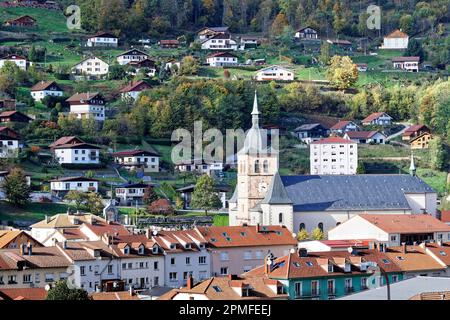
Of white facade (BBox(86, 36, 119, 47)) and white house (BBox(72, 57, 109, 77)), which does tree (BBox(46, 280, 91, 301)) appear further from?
white facade (BBox(86, 36, 119, 47))

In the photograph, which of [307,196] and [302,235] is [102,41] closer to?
[307,196]

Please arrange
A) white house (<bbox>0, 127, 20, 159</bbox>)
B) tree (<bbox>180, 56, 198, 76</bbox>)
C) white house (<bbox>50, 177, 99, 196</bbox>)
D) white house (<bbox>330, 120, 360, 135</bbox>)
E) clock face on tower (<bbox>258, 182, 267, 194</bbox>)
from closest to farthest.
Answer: clock face on tower (<bbox>258, 182, 267, 194</bbox>), white house (<bbox>50, 177, 99, 196</bbox>), white house (<bbox>0, 127, 20, 159</bbox>), white house (<bbox>330, 120, 360, 135</bbox>), tree (<bbox>180, 56, 198, 76</bbox>)

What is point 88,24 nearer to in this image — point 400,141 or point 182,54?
point 182,54

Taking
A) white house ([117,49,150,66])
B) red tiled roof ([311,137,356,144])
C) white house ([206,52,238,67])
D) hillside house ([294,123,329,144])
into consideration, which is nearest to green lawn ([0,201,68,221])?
red tiled roof ([311,137,356,144])

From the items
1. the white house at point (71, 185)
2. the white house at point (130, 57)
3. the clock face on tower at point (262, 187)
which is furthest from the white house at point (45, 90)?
the clock face on tower at point (262, 187)

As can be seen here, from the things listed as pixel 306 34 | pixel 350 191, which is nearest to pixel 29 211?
pixel 350 191
